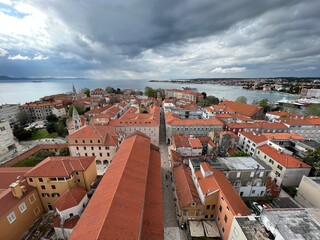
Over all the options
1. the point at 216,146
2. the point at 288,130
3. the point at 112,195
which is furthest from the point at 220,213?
the point at 288,130

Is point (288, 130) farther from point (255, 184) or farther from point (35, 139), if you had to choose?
point (35, 139)

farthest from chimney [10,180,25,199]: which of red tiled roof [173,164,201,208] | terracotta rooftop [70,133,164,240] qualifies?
red tiled roof [173,164,201,208]

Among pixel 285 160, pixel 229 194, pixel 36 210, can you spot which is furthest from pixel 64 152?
pixel 285 160

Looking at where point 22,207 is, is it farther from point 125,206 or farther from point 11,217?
point 125,206

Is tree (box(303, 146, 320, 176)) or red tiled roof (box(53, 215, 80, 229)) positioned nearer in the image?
red tiled roof (box(53, 215, 80, 229))

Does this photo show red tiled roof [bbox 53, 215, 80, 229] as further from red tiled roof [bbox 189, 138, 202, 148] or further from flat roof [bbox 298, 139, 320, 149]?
flat roof [bbox 298, 139, 320, 149]

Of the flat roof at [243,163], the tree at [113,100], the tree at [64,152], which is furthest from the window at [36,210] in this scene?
the tree at [113,100]
